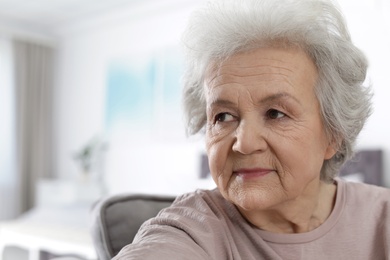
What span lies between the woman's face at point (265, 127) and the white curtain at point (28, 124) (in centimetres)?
504

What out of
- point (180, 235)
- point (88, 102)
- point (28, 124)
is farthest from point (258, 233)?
point (28, 124)

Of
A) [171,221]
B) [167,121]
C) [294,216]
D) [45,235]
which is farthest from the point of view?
[167,121]

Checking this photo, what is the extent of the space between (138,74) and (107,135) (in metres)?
0.78

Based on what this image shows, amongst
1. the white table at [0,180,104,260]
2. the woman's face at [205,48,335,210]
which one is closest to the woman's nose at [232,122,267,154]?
the woman's face at [205,48,335,210]

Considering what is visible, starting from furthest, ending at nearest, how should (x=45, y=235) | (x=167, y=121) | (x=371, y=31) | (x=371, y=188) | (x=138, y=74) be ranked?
(x=138, y=74)
(x=167, y=121)
(x=371, y=31)
(x=45, y=235)
(x=371, y=188)

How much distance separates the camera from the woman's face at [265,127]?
3.08ft

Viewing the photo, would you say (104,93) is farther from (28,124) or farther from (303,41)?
(303,41)

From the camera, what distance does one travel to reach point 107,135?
5.26 meters

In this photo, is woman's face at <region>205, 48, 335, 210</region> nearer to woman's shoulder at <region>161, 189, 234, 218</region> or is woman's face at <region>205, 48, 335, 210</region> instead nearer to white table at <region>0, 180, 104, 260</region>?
woman's shoulder at <region>161, 189, 234, 218</region>

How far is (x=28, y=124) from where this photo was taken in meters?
5.76

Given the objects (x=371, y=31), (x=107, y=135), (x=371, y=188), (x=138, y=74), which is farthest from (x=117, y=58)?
(x=371, y=188)

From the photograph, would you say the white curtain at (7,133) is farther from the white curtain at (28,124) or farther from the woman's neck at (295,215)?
the woman's neck at (295,215)

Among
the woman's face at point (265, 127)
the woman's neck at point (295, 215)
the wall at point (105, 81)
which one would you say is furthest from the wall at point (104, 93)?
the woman's face at point (265, 127)

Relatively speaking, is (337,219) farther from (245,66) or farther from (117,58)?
(117,58)
